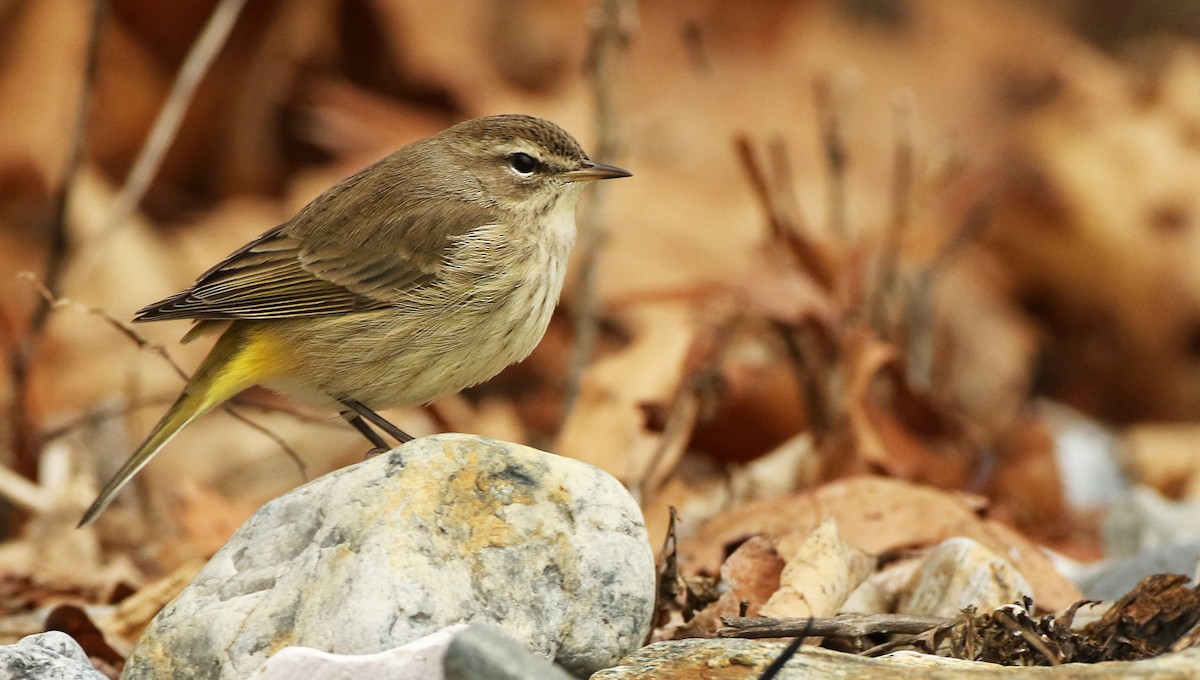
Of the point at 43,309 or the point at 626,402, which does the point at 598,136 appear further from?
the point at 43,309

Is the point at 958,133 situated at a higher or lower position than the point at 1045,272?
higher

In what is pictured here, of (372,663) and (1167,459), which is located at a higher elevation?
(372,663)

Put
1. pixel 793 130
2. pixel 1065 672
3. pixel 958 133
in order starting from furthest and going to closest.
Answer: pixel 958 133
pixel 793 130
pixel 1065 672

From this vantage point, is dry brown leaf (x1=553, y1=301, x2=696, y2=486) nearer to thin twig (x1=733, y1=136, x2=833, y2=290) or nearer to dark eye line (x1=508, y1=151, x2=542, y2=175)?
thin twig (x1=733, y1=136, x2=833, y2=290)

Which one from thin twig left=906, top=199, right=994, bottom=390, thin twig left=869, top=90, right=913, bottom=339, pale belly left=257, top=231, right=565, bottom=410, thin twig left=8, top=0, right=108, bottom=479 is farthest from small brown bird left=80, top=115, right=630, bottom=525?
thin twig left=906, top=199, right=994, bottom=390

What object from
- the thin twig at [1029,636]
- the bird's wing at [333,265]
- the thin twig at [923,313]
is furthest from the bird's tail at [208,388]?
the thin twig at [923,313]

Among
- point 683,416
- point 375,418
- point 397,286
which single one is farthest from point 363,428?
point 683,416

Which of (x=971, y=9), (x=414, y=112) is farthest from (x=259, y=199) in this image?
(x=971, y=9)

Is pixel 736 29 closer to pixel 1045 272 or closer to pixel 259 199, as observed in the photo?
pixel 1045 272
